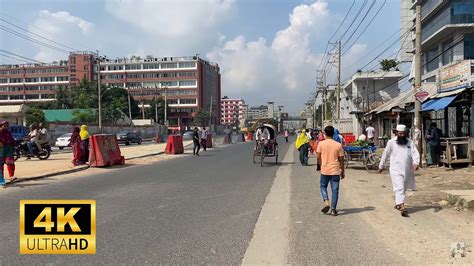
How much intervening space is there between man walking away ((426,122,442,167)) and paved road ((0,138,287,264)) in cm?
654

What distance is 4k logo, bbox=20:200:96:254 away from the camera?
17.2 feet

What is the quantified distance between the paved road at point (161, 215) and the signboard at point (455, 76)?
855cm

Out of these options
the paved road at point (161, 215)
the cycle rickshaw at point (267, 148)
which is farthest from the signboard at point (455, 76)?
the paved road at point (161, 215)

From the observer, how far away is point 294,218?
7805 millimetres

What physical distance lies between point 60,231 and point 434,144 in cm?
1461

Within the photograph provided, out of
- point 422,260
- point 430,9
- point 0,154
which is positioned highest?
point 430,9

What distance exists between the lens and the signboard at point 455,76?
54.6 ft

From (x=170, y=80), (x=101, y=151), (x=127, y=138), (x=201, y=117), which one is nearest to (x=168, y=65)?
(x=170, y=80)

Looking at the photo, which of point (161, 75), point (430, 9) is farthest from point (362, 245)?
point (161, 75)

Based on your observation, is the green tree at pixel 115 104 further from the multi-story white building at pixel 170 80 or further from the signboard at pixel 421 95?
the signboard at pixel 421 95

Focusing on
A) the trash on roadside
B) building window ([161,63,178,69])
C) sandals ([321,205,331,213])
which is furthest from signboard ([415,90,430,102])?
building window ([161,63,178,69])

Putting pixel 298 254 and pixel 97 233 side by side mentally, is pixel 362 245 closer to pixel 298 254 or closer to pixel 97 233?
pixel 298 254

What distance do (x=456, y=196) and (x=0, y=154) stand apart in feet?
35.9

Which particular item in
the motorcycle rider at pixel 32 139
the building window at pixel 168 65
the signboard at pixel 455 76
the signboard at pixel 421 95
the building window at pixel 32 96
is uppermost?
the building window at pixel 168 65
